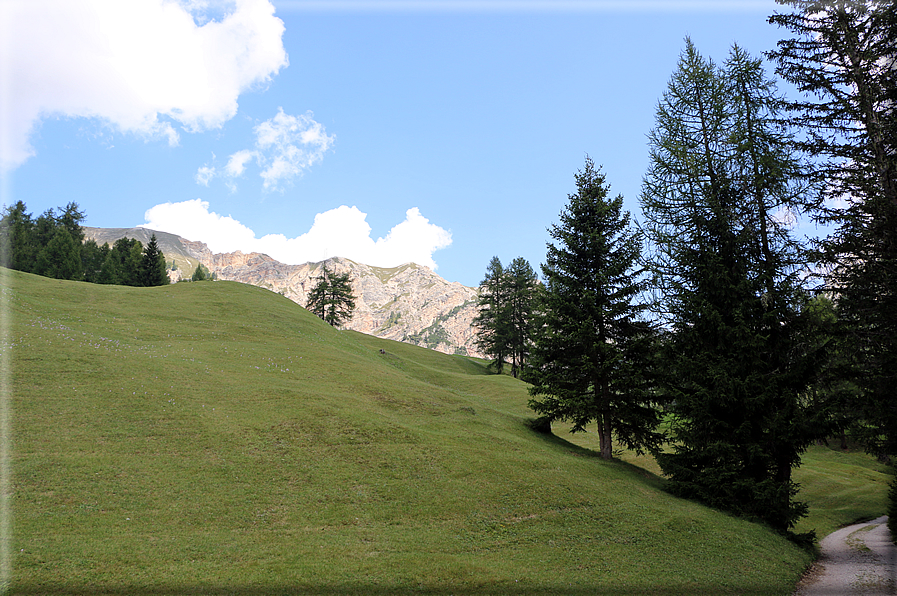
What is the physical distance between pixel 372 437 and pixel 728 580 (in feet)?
51.5

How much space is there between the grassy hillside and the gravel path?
91cm

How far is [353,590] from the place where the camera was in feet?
37.9

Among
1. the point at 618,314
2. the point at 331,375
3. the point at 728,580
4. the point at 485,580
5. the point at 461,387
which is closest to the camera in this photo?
the point at 485,580

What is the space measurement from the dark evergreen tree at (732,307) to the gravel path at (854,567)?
2303mm

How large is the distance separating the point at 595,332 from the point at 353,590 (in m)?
18.2

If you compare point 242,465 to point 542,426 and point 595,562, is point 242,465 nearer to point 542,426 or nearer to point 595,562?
point 595,562

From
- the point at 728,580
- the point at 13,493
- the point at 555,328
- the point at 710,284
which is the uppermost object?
the point at 710,284

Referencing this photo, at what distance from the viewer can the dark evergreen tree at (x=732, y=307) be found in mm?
20094

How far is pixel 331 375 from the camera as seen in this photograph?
32.7m

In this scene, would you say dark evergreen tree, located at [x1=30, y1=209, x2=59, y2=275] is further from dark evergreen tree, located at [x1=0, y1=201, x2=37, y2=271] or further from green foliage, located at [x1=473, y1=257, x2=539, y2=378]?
green foliage, located at [x1=473, y1=257, x2=539, y2=378]

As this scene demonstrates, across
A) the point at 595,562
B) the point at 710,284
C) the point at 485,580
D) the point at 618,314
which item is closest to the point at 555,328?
the point at 618,314

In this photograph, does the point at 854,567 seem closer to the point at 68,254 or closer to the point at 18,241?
the point at 68,254

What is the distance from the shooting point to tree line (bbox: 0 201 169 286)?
84.5 metres

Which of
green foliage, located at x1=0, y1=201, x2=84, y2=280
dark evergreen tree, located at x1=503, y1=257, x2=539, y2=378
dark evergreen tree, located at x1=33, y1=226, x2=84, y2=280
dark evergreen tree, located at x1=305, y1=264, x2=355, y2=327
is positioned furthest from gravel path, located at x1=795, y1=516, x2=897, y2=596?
dark evergreen tree, located at x1=33, y1=226, x2=84, y2=280
